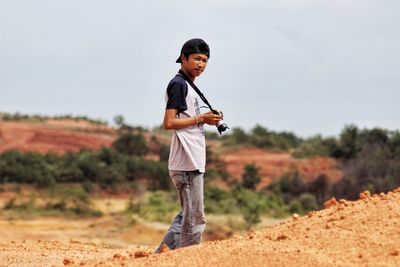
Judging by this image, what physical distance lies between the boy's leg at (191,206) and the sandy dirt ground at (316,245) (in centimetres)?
29

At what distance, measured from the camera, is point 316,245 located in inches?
240

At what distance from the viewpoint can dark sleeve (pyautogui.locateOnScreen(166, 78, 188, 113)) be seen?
6680mm

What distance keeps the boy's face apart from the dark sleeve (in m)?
0.19

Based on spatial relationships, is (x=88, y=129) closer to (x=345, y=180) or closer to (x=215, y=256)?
(x=345, y=180)

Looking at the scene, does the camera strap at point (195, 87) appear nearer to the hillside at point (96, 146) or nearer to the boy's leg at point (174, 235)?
the boy's leg at point (174, 235)

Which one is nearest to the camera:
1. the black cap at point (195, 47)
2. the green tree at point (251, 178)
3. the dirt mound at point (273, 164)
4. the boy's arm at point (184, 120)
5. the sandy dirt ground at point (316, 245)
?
the sandy dirt ground at point (316, 245)

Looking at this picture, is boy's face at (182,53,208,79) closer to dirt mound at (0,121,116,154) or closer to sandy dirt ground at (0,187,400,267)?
sandy dirt ground at (0,187,400,267)

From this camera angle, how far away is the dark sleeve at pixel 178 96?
668cm

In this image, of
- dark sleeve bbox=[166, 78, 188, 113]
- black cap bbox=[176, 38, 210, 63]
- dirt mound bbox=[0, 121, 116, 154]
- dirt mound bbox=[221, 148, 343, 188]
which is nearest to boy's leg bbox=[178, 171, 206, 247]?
dark sleeve bbox=[166, 78, 188, 113]

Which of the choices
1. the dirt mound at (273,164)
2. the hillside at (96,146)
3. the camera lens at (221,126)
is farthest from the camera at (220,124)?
the hillside at (96,146)

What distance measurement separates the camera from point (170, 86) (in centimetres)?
676

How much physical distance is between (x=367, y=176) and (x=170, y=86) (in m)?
29.6

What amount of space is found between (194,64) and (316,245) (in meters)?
1.68

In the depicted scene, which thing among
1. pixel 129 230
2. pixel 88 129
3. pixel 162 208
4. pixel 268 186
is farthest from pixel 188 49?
pixel 88 129
